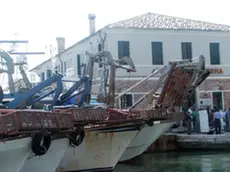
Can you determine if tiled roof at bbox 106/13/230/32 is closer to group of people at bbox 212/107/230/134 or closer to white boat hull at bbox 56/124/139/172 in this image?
group of people at bbox 212/107/230/134

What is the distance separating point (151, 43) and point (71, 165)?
15.6 metres

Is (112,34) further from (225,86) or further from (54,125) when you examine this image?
(54,125)

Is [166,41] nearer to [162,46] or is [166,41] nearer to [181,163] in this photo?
[162,46]

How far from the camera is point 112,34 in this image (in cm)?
2766

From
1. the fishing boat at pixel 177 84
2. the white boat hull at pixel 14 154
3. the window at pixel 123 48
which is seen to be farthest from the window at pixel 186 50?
the white boat hull at pixel 14 154

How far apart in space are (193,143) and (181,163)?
164 inches

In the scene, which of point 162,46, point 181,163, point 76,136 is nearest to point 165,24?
point 162,46

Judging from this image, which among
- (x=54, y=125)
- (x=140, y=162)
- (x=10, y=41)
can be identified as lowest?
(x=140, y=162)

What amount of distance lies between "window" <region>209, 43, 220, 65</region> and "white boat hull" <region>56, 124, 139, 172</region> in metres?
15.7

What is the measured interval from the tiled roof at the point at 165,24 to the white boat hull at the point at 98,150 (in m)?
13.4

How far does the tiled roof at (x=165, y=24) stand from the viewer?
2886cm

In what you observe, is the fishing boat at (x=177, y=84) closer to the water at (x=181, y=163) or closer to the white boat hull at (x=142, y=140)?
the white boat hull at (x=142, y=140)

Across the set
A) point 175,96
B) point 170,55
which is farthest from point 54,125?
point 170,55

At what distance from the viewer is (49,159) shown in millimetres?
10438
